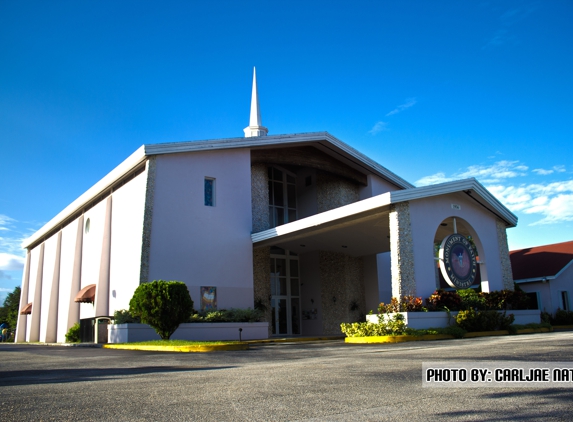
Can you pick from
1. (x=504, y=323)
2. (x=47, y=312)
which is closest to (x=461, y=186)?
(x=504, y=323)

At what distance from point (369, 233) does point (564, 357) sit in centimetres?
1785

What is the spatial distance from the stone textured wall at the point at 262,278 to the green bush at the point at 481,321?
10.9m

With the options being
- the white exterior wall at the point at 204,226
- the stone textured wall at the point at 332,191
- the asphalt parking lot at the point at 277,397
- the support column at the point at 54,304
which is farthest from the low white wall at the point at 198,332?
the support column at the point at 54,304

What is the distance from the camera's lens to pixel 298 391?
6.02m

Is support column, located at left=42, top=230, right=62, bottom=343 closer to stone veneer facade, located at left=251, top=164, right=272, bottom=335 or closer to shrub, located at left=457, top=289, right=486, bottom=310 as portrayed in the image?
stone veneer facade, located at left=251, top=164, right=272, bottom=335

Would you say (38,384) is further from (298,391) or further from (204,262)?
(204,262)

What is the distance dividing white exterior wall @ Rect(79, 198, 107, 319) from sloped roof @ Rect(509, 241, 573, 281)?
75.9 feet

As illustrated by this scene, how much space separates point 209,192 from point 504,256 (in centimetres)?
1374

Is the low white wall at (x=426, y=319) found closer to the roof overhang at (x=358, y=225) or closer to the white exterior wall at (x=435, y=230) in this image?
the white exterior wall at (x=435, y=230)

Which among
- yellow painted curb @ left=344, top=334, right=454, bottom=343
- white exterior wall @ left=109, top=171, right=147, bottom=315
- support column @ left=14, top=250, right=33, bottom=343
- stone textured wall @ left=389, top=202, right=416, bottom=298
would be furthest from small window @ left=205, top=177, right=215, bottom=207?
support column @ left=14, top=250, right=33, bottom=343

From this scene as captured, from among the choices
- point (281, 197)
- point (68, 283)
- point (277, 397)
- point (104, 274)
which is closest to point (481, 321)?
point (281, 197)

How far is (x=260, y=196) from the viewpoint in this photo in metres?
28.1

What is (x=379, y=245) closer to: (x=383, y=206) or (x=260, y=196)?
(x=260, y=196)

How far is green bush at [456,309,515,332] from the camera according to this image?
64.1 feet
